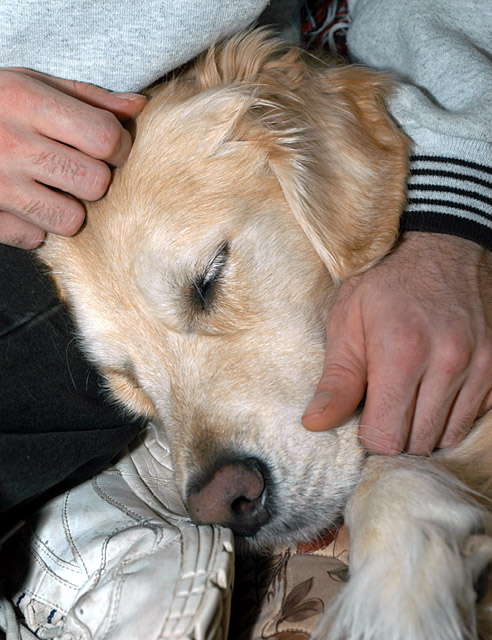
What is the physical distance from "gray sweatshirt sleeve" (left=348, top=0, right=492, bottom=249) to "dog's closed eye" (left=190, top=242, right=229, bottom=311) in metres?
0.49

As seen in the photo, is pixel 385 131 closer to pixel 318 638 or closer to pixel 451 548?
pixel 451 548

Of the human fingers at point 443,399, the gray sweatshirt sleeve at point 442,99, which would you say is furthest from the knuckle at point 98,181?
the human fingers at point 443,399

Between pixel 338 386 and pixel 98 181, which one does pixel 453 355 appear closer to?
pixel 338 386

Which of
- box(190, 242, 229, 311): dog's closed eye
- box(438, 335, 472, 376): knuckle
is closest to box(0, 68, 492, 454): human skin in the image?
box(438, 335, 472, 376): knuckle

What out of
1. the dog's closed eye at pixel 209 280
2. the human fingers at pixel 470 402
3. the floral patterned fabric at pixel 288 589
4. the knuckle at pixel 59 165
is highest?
the knuckle at pixel 59 165

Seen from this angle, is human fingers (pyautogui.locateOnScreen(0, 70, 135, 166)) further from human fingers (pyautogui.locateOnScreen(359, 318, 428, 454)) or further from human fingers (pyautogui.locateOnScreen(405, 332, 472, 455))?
human fingers (pyautogui.locateOnScreen(405, 332, 472, 455))

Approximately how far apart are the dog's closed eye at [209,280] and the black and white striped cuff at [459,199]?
523mm

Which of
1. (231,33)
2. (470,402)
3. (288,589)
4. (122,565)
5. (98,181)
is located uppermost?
(231,33)

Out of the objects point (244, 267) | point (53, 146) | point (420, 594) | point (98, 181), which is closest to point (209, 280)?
point (244, 267)

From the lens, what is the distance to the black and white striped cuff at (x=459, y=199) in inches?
59.6

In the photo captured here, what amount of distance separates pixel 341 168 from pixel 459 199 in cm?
31

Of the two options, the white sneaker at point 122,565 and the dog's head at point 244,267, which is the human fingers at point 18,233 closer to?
the dog's head at point 244,267

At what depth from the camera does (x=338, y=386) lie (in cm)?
139

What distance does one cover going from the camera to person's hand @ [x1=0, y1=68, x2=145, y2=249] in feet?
4.91
